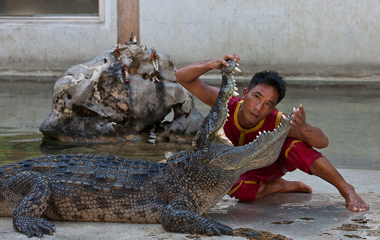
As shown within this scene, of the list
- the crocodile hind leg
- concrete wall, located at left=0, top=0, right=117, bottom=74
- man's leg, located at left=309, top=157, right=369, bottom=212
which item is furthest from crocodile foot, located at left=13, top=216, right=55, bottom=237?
concrete wall, located at left=0, top=0, right=117, bottom=74

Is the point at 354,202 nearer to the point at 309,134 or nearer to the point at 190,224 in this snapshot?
the point at 309,134

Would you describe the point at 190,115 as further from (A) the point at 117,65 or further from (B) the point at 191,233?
(B) the point at 191,233

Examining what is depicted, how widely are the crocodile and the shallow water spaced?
1.69 metres

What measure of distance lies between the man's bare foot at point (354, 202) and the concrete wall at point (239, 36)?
360 inches

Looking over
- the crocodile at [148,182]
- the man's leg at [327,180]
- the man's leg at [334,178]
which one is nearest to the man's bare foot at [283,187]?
the man's leg at [327,180]

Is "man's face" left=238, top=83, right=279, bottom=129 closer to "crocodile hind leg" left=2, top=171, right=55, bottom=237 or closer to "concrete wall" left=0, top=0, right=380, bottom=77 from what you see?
"crocodile hind leg" left=2, top=171, right=55, bottom=237

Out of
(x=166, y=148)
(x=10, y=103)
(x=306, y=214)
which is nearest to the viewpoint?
(x=306, y=214)

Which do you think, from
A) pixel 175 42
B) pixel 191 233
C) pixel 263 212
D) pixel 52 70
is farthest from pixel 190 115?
pixel 52 70

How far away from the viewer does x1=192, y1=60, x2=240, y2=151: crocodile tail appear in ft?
8.39

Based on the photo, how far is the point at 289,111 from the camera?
6.98 meters

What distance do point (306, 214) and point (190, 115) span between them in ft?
10.1

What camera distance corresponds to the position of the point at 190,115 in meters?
5.70

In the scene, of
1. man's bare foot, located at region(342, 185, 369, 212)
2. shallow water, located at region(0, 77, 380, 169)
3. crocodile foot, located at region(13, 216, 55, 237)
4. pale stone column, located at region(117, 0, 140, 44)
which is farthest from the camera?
pale stone column, located at region(117, 0, 140, 44)

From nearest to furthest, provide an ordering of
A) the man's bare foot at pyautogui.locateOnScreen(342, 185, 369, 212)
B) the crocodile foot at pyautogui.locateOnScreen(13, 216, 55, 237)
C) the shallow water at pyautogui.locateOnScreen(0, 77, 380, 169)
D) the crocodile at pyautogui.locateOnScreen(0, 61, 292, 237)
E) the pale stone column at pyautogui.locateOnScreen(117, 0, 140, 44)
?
the crocodile foot at pyautogui.locateOnScreen(13, 216, 55, 237), the crocodile at pyautogui.locateOnScreen(0, 61, 292, 237), the man's bare foot at pyautogui.locateOnScreen(342, 185, 369, 212), the shallow water at pyautogui.locateOnScreen(0, 77, 380, 169), the pale stone column at pyautogui.locateOnScreen(117, 0, 140, 44)
